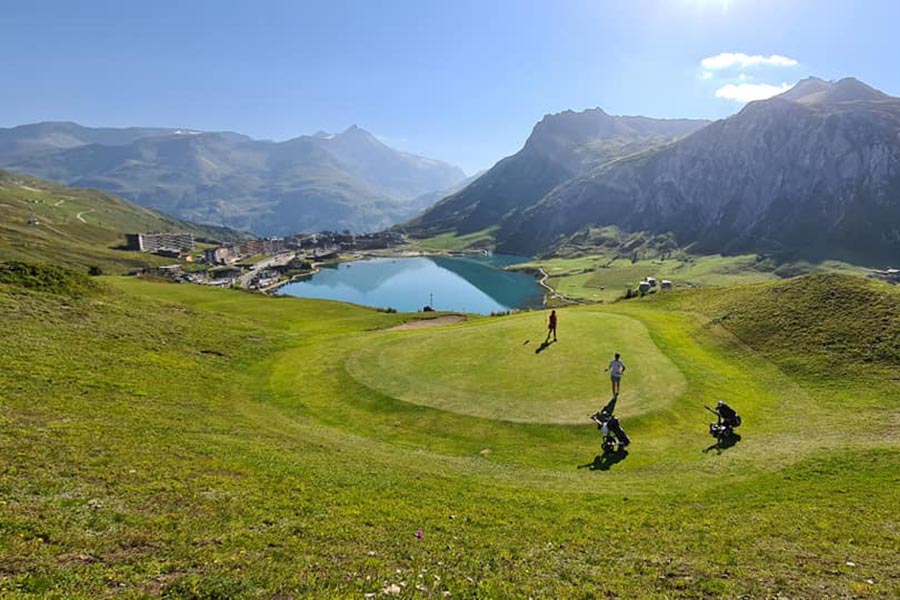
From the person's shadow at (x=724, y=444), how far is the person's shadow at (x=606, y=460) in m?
4.40

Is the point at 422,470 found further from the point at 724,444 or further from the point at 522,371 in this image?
the point at 724,444

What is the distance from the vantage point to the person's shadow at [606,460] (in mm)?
22812

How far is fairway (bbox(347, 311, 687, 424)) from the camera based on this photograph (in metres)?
29.1

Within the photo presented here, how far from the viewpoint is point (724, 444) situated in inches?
993

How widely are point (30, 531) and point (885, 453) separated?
32.5 meters

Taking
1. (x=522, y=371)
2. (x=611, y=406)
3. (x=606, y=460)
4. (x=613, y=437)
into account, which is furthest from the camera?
(x=522, y=371)

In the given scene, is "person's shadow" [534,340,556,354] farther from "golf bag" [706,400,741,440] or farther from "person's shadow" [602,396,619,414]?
"golf bag" [706,400,741,440]

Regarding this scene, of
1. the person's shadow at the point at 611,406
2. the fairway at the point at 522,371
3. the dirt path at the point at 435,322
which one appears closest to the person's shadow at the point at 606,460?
the fairway at the point at 522,371

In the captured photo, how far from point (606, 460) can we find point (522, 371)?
11.4 m

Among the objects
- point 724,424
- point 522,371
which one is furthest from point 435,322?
point 724,424

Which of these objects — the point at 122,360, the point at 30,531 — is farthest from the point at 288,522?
the point at 122,360

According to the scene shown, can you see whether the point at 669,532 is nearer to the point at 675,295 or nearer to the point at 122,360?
the point at 122,360

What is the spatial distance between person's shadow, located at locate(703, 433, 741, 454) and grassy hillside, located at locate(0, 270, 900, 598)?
19.3 inches

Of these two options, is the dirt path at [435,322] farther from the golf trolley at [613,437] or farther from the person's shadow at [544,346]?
the golf trolley at [613,437]
